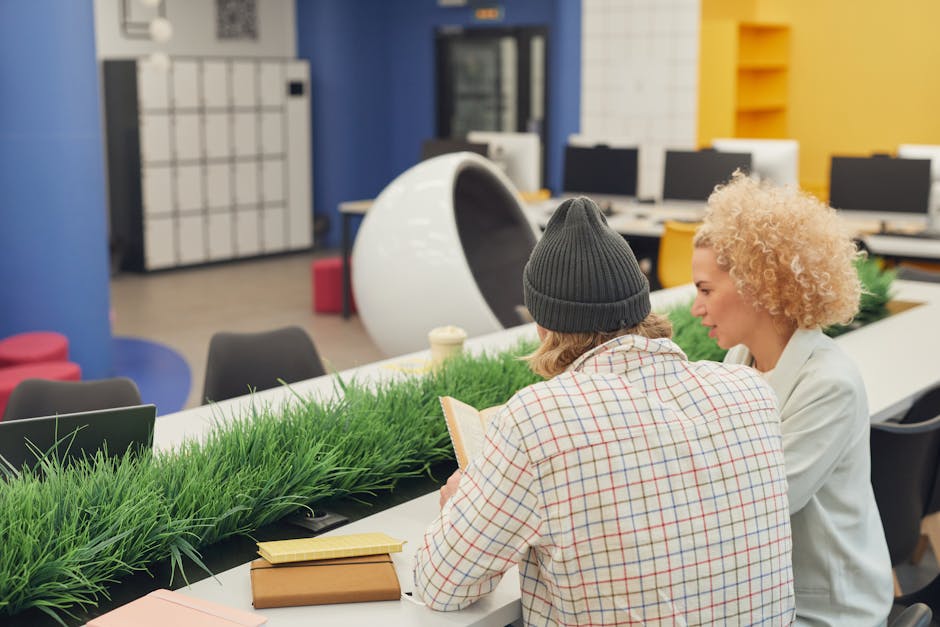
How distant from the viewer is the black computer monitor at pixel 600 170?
331 inches

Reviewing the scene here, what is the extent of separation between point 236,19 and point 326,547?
1032cm

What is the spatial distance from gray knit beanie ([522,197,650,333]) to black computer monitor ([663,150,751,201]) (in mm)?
6215

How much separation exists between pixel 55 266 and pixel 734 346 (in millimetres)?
4782

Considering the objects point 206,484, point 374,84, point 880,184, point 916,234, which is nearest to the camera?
point 206,484

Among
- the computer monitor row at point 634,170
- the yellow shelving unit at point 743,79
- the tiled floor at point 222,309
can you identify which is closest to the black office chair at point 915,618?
the tiled floor at point 222,309

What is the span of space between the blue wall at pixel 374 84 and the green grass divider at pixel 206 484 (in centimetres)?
904

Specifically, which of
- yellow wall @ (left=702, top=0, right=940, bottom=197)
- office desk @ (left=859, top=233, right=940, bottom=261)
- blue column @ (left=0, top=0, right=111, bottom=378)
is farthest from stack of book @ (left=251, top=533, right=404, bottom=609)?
yellow wall @ (left=702, top=0, right=940, bottom=197)

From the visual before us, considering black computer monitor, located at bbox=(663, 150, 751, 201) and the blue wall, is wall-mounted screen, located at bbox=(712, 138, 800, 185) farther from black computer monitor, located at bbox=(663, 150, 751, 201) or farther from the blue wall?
the blue wall

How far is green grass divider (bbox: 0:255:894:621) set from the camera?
1.80 m

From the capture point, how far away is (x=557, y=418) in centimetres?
157

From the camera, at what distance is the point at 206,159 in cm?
1085

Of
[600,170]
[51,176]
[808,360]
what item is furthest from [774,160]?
[808,360]

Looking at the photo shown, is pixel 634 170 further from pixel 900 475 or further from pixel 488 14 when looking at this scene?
pixel 900 475

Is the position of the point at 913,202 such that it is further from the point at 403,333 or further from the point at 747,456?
the point at 747,456
